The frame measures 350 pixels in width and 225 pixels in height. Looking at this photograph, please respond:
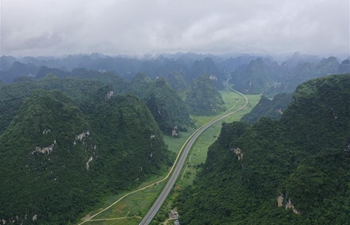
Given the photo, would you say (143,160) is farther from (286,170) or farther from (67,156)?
(286,170)

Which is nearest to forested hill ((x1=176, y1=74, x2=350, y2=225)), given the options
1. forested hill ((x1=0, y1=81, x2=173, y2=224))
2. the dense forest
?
the dense forest

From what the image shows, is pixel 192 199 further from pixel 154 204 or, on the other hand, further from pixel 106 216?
pixel 106 216

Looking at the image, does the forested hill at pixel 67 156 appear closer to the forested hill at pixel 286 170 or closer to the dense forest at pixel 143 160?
the dense forest at pixel 143 160

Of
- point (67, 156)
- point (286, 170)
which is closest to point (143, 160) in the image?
point (67, 156)

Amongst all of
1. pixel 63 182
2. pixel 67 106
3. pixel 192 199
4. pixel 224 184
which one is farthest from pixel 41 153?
pixel 224 184

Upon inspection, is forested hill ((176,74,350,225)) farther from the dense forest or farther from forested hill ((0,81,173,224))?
forested hill ((0,81,173,224))

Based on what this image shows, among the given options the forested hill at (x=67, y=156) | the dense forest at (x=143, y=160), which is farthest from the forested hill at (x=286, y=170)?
the forested hill at (x=67, y=156)
